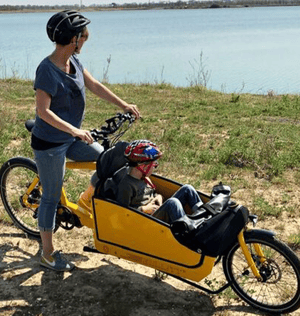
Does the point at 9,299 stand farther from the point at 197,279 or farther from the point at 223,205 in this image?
the point at 223,205

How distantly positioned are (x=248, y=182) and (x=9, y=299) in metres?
3.52

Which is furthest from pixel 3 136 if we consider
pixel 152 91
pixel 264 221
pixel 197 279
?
pixel 152 91

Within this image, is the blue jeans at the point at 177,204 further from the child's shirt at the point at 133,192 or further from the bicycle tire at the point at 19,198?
the bicycle tire at the point at 19,198

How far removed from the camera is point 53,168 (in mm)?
3938

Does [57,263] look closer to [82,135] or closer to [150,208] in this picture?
[150,208]

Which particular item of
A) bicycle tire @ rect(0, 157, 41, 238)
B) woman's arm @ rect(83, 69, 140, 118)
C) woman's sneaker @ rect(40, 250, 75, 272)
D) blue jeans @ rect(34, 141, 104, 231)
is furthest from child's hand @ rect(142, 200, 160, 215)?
bicycle tire @ rect(0, 157, 41, 238)

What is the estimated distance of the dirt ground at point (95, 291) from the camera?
3.76 m

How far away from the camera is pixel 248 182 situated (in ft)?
20.8

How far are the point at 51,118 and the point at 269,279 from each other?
6.84ft

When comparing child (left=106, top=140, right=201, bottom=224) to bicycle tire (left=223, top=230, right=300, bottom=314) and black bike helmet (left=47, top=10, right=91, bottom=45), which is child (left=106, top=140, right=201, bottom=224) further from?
black bike helmet (left=47, top=10, right=91, bottom=45)

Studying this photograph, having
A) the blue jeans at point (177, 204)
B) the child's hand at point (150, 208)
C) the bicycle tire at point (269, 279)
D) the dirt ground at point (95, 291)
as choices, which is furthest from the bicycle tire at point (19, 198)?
the bicycle tire at point (269, 279)

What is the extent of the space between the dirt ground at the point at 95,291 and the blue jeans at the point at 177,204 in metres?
0.66

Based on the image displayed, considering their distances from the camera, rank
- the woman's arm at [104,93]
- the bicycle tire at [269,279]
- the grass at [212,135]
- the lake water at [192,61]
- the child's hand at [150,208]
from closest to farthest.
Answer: the bicycle tire at [269,279], the child's hand at [150,208], the woman's arm at [104,93], the grass at [212,135], the lake water at [192,61]

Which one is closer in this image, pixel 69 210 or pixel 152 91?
pixel 69 210
